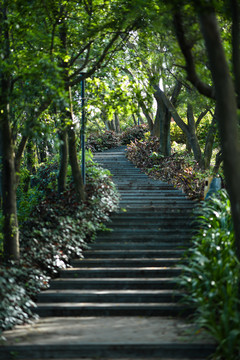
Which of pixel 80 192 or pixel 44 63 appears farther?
pixel 80 192

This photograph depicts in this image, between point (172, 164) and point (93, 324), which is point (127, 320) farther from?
point (172, 164)

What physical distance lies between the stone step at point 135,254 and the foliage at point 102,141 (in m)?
15.2

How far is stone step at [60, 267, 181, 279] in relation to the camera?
9.00m

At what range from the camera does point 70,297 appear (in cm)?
817

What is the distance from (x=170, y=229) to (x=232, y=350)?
5.51m

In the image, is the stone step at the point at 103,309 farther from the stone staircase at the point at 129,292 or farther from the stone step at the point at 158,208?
the stone step at the point at 158,208

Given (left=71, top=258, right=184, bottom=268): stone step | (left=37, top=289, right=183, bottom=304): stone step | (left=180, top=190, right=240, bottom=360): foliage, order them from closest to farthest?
(left=180, top=190, right=240, bottom=360): foliage < (left=37, top=289, right=183, bottom=304): stone step < (left=71, top=258, right=184, bottom=268): stone step

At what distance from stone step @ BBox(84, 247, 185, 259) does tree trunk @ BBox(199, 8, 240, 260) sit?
4.47 meters

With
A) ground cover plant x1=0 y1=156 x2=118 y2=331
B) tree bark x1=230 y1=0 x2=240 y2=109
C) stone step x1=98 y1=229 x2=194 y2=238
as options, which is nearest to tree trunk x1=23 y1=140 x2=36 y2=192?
ground cover plant x1=0 y1=156 x2=118 y2=331

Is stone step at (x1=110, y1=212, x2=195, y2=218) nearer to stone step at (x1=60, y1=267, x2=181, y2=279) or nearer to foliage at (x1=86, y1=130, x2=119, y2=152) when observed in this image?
stone step at (x1=60, y1=267, x2=181, y2=279)

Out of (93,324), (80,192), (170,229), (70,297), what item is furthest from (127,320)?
(80,192)

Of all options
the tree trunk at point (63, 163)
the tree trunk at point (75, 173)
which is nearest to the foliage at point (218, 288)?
the tree trunk at point (75, 173)

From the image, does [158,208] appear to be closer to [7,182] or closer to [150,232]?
[150,232]

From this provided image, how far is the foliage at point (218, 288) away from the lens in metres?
5.88
